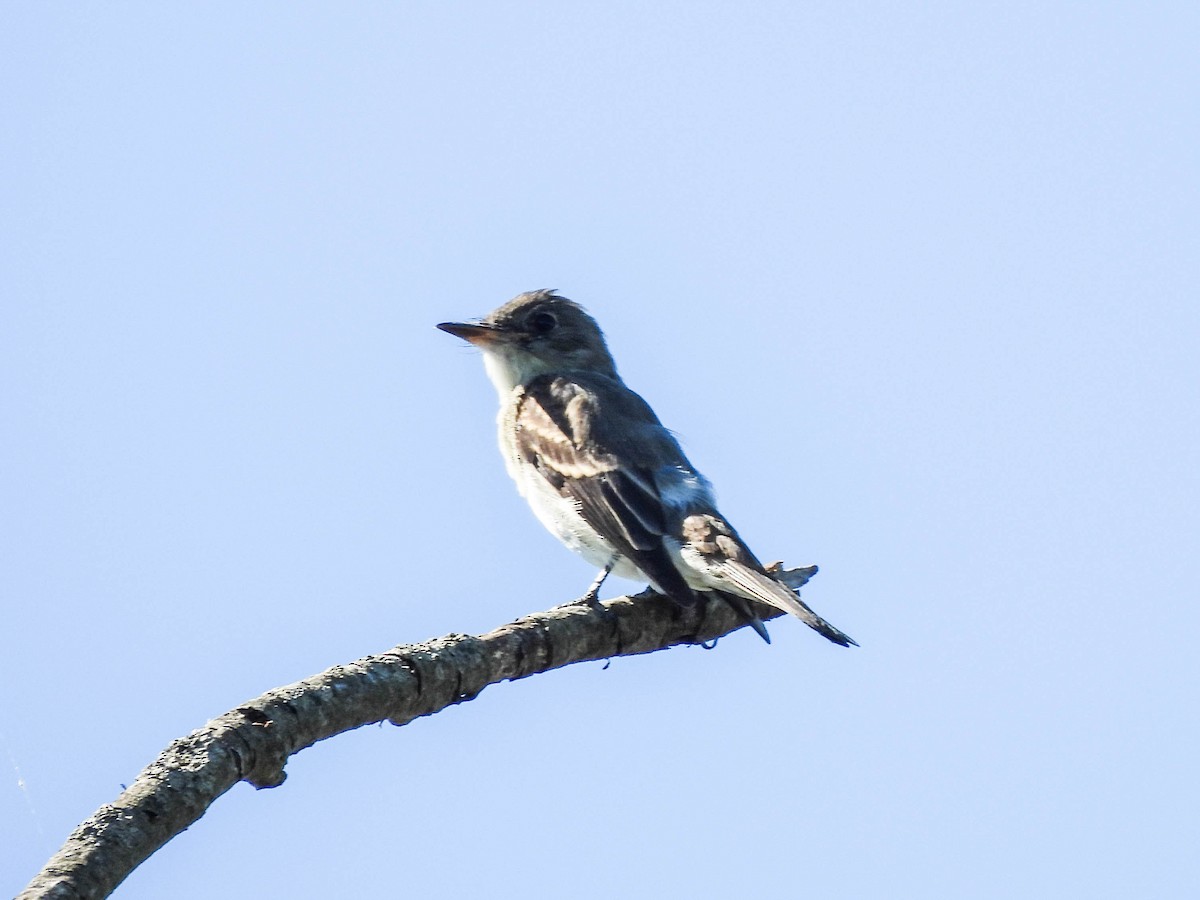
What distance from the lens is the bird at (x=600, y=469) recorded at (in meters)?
7.50

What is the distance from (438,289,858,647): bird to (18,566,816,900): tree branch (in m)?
0.60

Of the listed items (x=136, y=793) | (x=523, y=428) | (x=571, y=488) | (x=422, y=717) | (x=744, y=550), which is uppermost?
(x=523, y=428)

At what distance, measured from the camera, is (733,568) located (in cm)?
739

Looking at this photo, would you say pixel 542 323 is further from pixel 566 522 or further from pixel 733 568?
pixel 733 568

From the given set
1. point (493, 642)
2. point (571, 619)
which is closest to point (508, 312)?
point (571, 619)

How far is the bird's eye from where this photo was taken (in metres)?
10.1

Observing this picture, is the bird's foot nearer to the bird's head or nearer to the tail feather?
the tail feather

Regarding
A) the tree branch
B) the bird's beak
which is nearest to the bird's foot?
the tree branch

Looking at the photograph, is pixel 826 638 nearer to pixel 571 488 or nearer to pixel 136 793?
pixel 571 488

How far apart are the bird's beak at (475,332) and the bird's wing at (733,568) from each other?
2322 mm

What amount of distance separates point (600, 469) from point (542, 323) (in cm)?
208

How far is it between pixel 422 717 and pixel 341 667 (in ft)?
1.72

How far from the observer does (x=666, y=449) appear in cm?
885

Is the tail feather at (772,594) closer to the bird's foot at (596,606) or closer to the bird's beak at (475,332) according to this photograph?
the bird's foot at (596,606)
